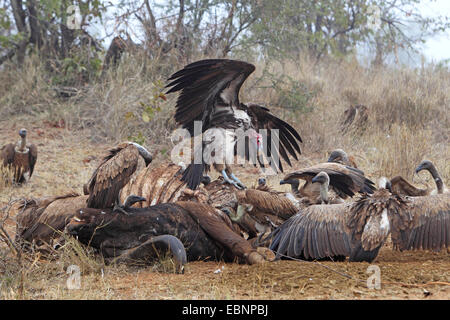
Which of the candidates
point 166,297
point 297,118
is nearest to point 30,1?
point 297,118

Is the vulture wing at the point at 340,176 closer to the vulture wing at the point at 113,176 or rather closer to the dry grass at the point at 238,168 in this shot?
the dry grass at the point at 238,168

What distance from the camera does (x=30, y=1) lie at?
37.2 ft

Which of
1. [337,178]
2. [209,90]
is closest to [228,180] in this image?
[209,90]

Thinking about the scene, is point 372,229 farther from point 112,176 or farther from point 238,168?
point 238,168

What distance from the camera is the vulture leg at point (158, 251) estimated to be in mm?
3879

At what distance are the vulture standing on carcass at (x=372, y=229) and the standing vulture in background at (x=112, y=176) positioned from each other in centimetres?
131

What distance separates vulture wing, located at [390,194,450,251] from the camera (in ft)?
13.3

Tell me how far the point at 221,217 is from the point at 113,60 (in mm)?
7127

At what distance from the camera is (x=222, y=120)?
651 cm

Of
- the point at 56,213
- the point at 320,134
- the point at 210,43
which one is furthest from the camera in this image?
the point at 210,43

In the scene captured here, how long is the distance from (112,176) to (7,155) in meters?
4.97

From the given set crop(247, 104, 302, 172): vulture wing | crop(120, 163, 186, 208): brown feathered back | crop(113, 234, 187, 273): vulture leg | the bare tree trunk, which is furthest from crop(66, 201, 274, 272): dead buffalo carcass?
the bare tree trunk
